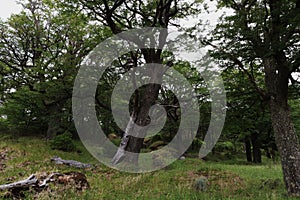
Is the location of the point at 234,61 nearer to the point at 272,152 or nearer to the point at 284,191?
the point at 284,191

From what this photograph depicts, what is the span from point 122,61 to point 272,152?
20336 millimetres

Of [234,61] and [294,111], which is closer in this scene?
[234,61]

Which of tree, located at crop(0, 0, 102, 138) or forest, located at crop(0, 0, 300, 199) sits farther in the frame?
tree, located at crop(0, 0, 102, 138)

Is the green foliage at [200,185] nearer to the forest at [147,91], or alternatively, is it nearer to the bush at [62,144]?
the forest at [147,91]

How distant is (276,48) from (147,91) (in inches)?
282

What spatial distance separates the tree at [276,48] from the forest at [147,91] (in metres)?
0.03

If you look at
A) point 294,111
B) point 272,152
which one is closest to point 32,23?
point 294,111

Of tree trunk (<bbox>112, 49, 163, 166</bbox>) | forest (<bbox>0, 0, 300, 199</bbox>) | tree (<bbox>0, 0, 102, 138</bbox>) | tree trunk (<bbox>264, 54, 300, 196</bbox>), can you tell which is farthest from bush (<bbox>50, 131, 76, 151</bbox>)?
tree trunk (<bbox>264, 54, 300, 196</bbox>)

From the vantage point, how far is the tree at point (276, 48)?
516 cm

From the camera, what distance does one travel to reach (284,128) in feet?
20.0

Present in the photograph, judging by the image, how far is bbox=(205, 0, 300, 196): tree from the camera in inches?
203

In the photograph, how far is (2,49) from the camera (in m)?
15.9

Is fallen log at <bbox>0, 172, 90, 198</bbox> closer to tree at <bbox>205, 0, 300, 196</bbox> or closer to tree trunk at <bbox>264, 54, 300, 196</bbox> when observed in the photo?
tree at <bbox>205, 0, 300, 196</bbox>

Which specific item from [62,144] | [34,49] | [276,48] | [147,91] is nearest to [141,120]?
[147,91]
